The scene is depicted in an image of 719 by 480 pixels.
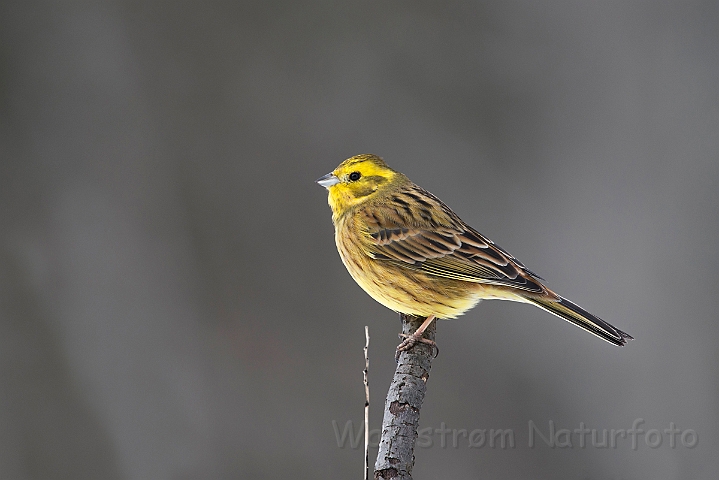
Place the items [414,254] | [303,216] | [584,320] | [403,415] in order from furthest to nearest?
[303,216] → [414,254] → [584,320] → [403,415]

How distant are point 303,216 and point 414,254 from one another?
2.72 m

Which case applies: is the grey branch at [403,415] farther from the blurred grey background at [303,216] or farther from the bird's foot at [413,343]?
the blurred grey background at [303,216]

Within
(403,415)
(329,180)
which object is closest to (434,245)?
(329,180)

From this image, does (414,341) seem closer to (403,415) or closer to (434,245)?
(434,245)

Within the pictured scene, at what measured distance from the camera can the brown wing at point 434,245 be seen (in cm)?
429

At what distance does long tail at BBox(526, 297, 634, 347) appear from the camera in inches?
145

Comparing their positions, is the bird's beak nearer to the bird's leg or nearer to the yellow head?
the yellow head

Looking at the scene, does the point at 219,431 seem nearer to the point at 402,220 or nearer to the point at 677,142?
the point at 402,220

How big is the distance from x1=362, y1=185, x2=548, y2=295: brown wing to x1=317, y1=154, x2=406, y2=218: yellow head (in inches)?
4.2

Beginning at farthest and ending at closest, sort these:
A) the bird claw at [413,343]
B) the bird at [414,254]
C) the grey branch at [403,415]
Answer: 1. the bird at [414,254]
2. the bird claw at [413,343]
3. the grey branch at [403,415]

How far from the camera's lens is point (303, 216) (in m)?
7.00

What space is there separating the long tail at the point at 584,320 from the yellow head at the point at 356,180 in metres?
1.12

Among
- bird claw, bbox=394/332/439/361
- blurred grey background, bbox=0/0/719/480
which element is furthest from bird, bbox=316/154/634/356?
blurred grey background, bbox=0/0/719/480

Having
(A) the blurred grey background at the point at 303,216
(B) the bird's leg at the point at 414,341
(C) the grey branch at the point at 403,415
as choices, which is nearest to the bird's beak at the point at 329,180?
(B) the bird's leg at the point at 414,341
